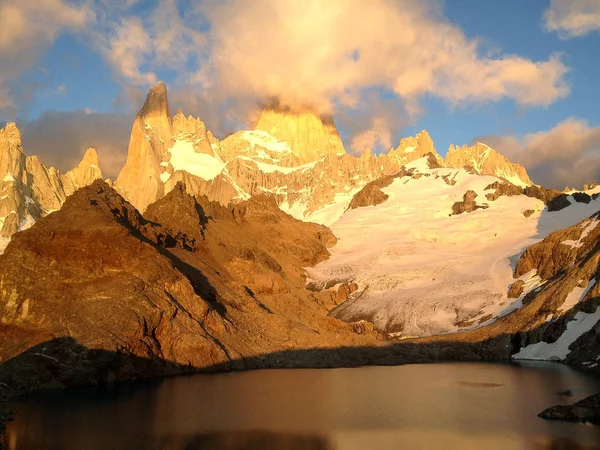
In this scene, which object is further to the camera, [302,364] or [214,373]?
[302,364]

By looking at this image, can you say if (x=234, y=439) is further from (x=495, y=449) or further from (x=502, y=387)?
(x=502, y=387)

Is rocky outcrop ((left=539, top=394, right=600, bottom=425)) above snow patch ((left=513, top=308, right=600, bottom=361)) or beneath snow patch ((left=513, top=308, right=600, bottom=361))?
beneath

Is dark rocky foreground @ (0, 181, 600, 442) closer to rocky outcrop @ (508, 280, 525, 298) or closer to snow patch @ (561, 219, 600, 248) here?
snow patch @ (561, 219, 600, 248)

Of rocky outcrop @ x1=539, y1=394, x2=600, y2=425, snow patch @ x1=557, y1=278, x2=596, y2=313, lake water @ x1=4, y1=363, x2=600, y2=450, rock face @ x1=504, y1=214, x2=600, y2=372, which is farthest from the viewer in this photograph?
snow patch @ x1=557, y1=278, x2=596, y2=313

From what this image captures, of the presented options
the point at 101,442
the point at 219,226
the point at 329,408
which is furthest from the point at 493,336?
the point at 101,442

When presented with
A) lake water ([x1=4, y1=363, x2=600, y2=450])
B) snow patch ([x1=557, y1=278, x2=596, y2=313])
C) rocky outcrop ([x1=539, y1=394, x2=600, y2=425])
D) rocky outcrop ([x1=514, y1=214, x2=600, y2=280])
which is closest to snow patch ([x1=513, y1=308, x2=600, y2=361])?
snow patch ([x1=557, y1=278, x2=596, y2=313])

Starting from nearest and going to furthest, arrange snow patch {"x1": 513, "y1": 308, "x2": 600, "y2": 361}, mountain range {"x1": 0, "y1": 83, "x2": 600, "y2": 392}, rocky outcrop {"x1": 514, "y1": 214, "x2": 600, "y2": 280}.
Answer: mountain range {"x1": 0, "y1": 83, "x2": 600, "y2": 392}, snow patch {"x1": 513, "y1": 308, "x2": 600, "y2": 361}, rocky outcrop {"x1": 514, "y1": 214, "x2": 600, "y2": 280}

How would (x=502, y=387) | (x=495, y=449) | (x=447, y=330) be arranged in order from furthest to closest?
(x=447, y=330) → (x=502, y=387) → (x=495, y=449)
